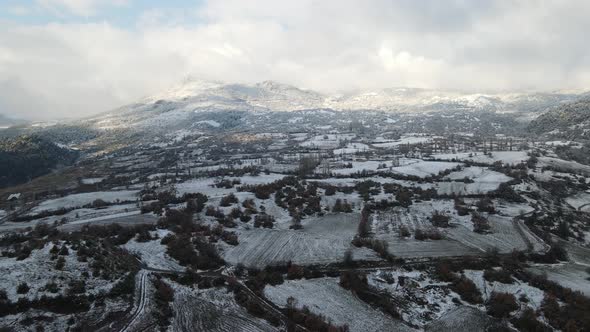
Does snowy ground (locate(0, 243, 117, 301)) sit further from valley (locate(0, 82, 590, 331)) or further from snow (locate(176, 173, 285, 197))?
snow (locate(176, 173, 285, 197))

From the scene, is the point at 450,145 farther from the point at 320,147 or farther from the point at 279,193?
the point at 279,193

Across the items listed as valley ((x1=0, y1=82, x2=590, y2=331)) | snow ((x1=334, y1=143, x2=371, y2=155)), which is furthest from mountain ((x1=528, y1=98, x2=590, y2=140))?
valley ((x1=0, y1=82, x2=590, y2=331))

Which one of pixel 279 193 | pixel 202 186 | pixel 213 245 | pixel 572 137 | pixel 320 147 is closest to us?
pixel 213 245

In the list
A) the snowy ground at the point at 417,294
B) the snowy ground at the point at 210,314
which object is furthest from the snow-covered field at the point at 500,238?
the snowy ground at the point at 210,314

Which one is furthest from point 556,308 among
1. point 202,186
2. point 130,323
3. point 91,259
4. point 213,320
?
point 202,186

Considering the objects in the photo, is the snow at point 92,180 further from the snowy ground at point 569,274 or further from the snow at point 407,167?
the snowy ground at point 569,274

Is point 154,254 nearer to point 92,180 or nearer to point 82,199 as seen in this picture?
point 82,199
